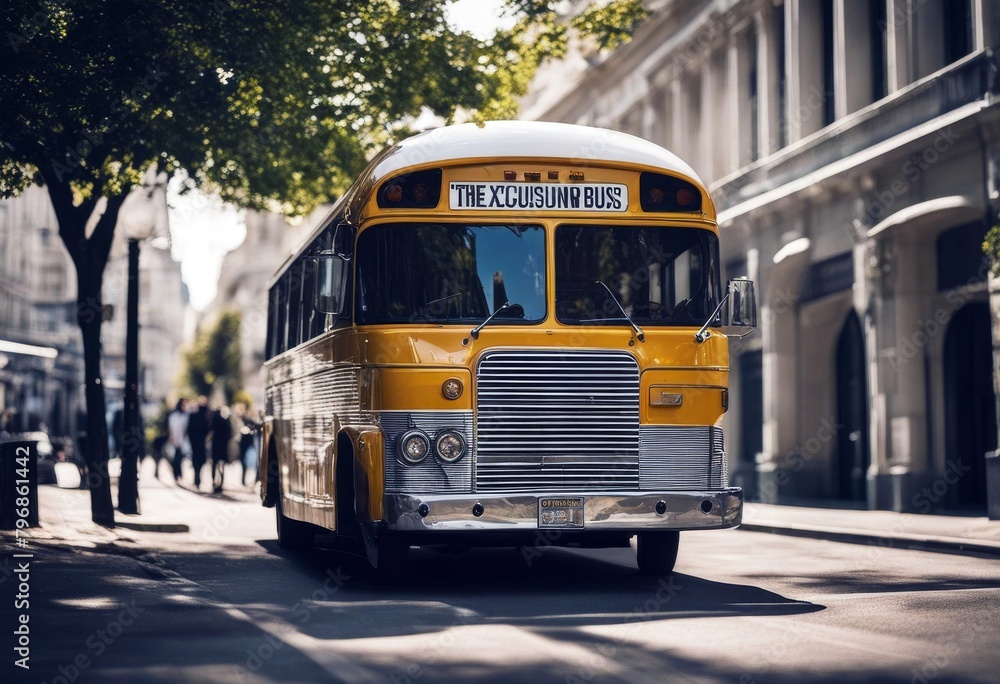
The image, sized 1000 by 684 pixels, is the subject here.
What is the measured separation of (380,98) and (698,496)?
13505mm

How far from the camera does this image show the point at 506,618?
9312 mm

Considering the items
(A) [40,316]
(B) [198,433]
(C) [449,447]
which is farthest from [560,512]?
(A) [40,316]

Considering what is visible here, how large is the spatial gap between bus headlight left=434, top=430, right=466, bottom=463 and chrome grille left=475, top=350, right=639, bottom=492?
0.13m

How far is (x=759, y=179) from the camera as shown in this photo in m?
29.3

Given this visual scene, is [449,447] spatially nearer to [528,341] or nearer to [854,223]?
[528,341]

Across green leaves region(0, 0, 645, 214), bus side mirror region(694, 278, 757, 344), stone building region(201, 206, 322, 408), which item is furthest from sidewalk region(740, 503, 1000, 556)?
stone building region(201, 206, 322, 408)

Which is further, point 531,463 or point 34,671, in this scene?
point 531,463

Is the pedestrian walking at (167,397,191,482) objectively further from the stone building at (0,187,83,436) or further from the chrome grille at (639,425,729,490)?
the chrome grille at (639,425,729,490)

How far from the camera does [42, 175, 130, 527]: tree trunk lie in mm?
18500

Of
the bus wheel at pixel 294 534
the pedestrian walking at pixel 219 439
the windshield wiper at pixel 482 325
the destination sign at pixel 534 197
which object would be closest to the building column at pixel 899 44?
the bus wheel at pixel 294 534

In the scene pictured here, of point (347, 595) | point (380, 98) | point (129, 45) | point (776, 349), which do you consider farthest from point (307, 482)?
point (776, 349)

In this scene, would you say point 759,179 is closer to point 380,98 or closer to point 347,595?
point 380,98

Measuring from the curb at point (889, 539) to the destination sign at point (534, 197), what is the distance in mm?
6509

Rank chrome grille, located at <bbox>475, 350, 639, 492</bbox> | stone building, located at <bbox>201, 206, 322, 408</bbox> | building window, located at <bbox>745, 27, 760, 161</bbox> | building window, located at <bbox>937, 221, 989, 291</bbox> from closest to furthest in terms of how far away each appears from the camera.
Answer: chrome grille, located at <bbox>475, 350, 639, 492</bbox> < building window, located at <bbox>937, 221, 989, 291</bbox> < building window, located at <bbox>745, 27, 760, 161</bbox> < stone building, located at <bbox>201, 206, 322, 408</bbox>
